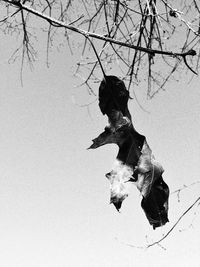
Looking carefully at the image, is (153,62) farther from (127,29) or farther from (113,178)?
(113,178)

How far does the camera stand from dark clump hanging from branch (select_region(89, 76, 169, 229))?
0.71m

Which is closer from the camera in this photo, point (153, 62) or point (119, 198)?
point (119, 198)

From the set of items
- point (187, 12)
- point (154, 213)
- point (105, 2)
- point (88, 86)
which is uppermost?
point (105, 2)

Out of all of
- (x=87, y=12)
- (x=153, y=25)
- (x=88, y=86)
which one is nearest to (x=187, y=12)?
(x=153, y=25)

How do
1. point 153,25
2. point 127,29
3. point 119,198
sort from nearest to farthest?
1. point 119,198
2. point 153,25
3. point 127,29

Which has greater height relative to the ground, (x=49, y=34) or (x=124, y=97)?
(x=49, y=34)

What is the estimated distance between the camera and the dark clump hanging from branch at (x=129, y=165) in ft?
2.33

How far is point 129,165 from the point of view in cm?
73

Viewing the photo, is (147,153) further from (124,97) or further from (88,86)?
(88,86)

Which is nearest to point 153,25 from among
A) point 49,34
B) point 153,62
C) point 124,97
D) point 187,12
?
point 153,62

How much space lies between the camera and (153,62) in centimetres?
291

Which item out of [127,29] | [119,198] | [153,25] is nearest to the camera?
[119,198]

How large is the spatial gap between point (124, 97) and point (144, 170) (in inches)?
5.5

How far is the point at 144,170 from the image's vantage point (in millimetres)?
719
